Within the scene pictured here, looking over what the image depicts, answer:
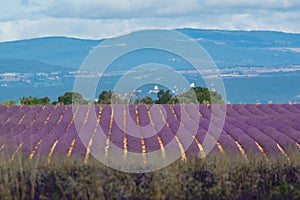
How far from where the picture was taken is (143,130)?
18.5 metres

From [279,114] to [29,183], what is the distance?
12.7 metres

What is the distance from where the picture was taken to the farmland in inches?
442

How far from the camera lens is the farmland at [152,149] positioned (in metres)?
11.2

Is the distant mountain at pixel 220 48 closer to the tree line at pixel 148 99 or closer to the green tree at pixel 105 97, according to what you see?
the green tree at pixel 105 97

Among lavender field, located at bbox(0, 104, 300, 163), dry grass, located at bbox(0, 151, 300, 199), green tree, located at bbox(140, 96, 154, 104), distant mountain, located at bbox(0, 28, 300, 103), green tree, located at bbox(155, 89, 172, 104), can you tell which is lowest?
dry grass, located at bbox(0, 151, 300, 199)

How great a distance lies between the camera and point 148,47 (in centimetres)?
2052

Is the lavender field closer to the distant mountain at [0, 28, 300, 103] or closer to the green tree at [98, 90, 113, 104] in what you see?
the distant mountain at [0, 28, 300, 103]

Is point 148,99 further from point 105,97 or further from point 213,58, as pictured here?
point 213,58

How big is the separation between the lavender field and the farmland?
0.08 feet

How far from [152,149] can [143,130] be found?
138 inches

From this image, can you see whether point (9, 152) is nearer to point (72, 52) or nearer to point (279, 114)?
point (279, 114)

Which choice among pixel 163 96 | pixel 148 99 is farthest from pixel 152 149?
pixel 163 96

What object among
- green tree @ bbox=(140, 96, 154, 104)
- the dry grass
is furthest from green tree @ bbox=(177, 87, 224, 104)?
the dry grass

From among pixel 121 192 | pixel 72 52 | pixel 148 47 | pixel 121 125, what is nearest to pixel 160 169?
pixel 121 192
